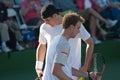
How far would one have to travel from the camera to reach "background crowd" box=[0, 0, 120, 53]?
8828 mm

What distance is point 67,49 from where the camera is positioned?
4066 mm

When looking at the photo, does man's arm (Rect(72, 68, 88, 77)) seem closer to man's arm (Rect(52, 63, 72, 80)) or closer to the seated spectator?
man's arm (Rect(52, 63, 72, 80))

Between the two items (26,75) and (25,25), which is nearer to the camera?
(26,75)

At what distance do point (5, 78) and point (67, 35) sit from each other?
4.32 metres

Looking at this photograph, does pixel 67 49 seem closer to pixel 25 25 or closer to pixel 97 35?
pixel 25 25

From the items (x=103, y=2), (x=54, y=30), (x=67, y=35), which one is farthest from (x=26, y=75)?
(x=67, y=35)


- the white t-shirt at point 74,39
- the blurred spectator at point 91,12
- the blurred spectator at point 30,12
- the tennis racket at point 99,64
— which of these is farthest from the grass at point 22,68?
the white t-shirt at point 74,39

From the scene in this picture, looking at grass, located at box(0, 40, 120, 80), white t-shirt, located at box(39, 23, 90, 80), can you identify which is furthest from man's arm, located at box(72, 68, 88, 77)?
grass, located at box(0, 40, 120, 80)

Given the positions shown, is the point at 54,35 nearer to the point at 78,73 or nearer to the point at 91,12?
the point at 78,73

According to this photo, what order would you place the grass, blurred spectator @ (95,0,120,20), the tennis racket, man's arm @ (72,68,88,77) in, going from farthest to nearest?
blurred spectator @ (95,0,120,20) < the grass < the tennis racket < man's arm @ (72,68,88,77)

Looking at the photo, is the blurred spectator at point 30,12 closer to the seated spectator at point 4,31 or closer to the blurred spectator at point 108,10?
the seated spectator at point 4,31

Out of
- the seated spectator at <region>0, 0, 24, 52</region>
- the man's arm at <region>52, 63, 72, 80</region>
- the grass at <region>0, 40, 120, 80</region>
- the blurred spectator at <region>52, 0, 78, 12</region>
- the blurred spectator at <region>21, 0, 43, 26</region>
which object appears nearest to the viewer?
the man's arm at <region>52, 63, 72, 80</region>

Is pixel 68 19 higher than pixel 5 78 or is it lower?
higher

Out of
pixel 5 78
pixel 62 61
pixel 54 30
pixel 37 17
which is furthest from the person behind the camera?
pixel 37 17
